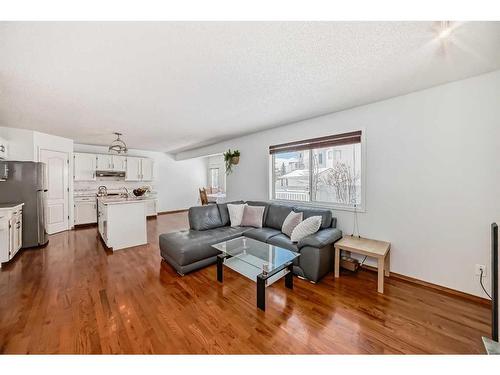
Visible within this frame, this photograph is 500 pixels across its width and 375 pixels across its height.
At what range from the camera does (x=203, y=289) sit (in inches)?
87.3

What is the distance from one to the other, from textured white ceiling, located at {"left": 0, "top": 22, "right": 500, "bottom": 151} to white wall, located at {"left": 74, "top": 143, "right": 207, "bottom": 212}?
413cm

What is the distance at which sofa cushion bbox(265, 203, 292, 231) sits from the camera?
131 inches

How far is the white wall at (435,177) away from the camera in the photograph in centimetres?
196

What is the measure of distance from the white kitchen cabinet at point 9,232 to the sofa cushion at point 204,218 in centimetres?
257

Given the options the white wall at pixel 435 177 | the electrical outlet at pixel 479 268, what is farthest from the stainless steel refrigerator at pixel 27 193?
the electrical outlet at pixel 479 268

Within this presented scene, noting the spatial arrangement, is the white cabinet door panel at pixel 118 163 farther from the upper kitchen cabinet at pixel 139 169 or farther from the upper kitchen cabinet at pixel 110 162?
the upper kitchen cabinet at pixel 139 169

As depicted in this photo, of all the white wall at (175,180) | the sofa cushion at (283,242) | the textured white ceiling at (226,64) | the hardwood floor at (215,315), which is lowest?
the hardwood floor at (215,315)

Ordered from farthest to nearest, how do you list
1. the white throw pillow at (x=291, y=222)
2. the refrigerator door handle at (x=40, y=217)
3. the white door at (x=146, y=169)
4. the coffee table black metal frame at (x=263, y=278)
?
the white door at (x=146, y=169)
the refrigerator door handle at (x=40, y=217)
the white throw pillow at (x=291, y=222)
the coffee table black metal frame at (x=263, y=278)

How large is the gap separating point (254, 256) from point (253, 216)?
1.24 meters

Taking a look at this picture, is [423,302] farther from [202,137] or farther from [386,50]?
[202,137]

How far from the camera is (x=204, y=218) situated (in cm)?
338

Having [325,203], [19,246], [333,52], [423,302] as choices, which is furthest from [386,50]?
[19,246]

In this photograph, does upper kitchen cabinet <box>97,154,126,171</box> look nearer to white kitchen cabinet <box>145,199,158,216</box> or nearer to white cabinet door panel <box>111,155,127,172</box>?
white cabinet door panel <box>111,155,127,172</box>

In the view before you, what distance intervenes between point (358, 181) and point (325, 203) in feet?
1.99
